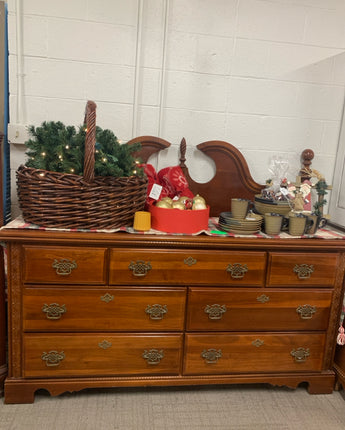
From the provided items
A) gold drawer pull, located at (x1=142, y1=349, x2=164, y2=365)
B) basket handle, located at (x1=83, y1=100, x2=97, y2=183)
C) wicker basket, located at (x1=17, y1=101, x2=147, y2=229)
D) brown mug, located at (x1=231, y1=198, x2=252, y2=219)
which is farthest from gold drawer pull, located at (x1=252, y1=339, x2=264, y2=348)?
basket handle, located at (x1=83, y1=100, x2=97, y2=183)

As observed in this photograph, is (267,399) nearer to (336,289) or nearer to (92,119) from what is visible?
(336,289)

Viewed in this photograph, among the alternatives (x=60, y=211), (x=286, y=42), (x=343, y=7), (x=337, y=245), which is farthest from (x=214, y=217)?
(x=343, y=7)

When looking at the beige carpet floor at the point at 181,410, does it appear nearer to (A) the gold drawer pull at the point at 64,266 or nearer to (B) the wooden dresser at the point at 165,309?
(B) the wooden dresser at the point at 165,309

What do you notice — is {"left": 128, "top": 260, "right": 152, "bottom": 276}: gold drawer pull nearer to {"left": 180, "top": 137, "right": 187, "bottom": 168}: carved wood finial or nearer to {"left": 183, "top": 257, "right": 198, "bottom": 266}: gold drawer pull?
{"left": 183, "top": 257, "right": 198, "bottom": 266}: gold drawer pull

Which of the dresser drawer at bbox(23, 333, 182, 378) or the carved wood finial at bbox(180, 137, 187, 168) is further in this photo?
the carved wood finial at bbox(180, 137, 187, 168)

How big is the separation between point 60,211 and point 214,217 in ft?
3.21

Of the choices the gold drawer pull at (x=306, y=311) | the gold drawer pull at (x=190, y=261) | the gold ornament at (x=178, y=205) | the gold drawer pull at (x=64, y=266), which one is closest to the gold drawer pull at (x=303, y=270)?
the gold drawer pull at (x=306, y=311)

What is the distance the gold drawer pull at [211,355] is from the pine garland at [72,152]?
3.13 ft

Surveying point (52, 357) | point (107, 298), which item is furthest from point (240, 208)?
point (52, 357)

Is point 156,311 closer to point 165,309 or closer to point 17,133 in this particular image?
point 165,309

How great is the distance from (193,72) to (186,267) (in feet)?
3.90

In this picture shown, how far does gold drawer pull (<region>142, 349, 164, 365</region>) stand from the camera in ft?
6.08

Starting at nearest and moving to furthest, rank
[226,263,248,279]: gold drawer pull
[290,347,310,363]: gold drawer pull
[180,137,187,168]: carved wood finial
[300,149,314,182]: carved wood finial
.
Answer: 1. [226,263,248,279]: gold drawer pull
2. [290,347,310,363]: gold drawer pull
3. [180,137,187,168]: carved wood finial
4. [300,149,314,182]: carved wood finial

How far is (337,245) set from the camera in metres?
1.89
